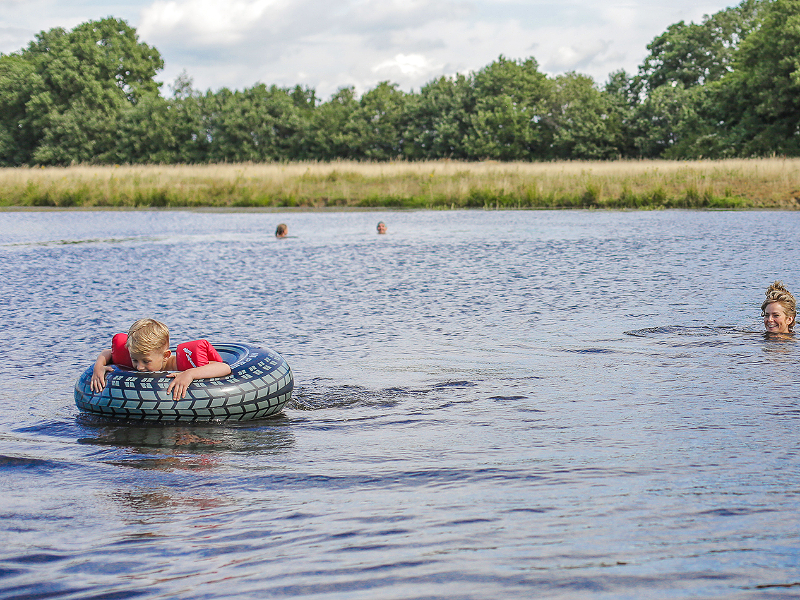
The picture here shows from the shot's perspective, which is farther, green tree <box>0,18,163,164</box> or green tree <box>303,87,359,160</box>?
green tree <box>0,18,163,164</box>

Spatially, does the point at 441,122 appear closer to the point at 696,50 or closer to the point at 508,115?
the point at 508,115

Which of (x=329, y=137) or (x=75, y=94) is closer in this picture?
(x=329, y=137)

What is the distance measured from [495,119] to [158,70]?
4081 cm

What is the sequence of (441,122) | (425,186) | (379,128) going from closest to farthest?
(425,186) < (441,122) < (379,128)

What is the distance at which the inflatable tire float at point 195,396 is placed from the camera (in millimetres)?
6445

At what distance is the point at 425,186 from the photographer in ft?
117

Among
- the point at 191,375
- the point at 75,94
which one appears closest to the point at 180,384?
the point at 191,375

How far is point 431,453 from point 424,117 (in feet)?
207

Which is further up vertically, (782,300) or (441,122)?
(441,122)

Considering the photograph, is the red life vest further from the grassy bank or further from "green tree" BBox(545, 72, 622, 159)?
"green tree" BBox(545, 72, 622, 159)

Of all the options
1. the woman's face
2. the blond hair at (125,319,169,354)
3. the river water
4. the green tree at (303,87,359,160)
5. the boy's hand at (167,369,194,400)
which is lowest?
the river water

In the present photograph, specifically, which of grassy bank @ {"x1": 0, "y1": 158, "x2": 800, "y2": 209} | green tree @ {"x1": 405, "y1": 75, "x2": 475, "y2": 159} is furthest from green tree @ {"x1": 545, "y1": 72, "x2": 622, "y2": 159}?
grassy bank @ {"x1": 0, "y1": 158, "x2": 800, "y2": 209}

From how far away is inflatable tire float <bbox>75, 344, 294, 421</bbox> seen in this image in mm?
6445

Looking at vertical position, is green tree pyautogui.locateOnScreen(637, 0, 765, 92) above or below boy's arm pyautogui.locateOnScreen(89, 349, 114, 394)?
above
